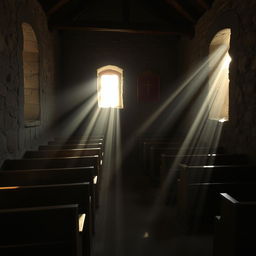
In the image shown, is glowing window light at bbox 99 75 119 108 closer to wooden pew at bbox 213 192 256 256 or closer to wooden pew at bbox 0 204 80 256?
wooden pew at bbox 213 192 256 256

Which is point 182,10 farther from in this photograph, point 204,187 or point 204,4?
point 204,187

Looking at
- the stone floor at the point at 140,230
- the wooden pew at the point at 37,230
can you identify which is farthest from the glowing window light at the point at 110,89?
the wooden pew at the point at 37,230

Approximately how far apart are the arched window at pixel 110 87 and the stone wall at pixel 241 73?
10.9ft

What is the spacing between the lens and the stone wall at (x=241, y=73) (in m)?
2.87

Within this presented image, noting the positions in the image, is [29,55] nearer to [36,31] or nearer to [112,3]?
[36,31]

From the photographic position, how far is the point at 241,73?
3.16m

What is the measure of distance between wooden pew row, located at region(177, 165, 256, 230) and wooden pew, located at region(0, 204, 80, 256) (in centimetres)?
145

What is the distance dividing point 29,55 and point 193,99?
3905 millimetres

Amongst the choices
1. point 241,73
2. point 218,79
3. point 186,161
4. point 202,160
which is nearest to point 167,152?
point 186,161

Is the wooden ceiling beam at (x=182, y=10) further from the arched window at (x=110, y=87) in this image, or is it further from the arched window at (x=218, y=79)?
the arched window at (x=110, y=87)

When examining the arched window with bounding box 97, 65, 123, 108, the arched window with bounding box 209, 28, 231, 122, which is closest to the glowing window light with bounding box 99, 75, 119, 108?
the arched window with bounding box 97, 65, 123, 108

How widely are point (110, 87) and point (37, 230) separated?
5810mm

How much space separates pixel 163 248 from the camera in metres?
1.95

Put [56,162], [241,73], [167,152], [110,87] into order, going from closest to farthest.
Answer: [56,162] < [241,73] < [167,152] < [110,87]
